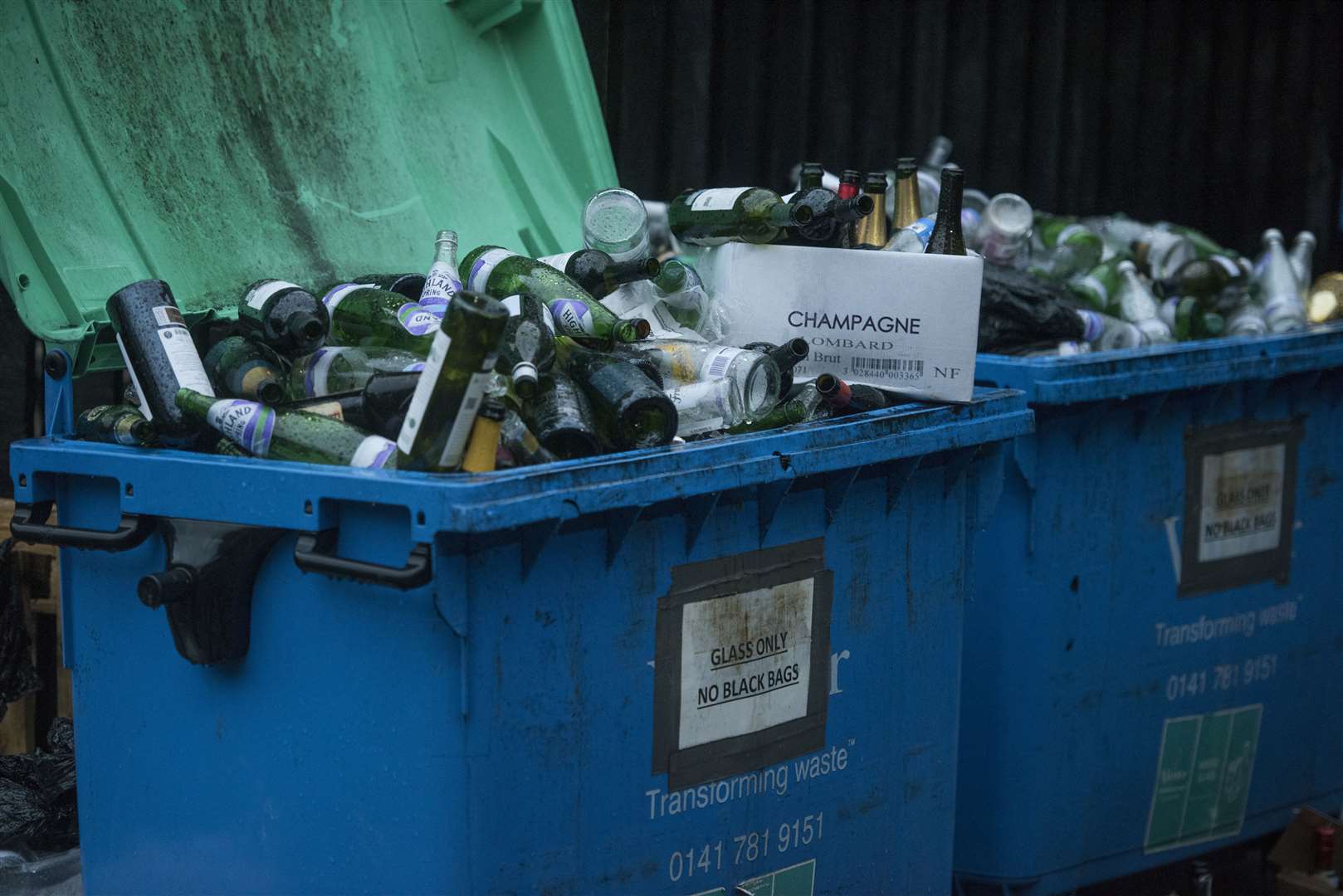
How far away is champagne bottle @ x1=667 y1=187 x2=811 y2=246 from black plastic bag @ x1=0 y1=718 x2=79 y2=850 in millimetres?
1665

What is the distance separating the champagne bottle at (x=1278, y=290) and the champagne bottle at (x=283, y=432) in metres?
2.73

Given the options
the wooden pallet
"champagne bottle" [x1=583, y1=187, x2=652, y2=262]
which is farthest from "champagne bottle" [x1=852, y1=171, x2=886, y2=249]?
the wooden pallet

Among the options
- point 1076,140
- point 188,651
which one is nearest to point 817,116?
point 1076,140

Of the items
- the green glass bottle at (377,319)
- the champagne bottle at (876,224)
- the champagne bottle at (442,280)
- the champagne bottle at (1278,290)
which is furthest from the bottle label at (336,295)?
the champagne bottle at (1278,290)

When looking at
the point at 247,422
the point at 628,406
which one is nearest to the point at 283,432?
the point at 247,422

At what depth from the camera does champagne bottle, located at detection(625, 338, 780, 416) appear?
2.67 metres

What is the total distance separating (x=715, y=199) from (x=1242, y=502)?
5.25ft

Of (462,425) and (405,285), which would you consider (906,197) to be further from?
(462,425)

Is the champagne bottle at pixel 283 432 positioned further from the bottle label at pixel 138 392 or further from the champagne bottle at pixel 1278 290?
the champagne bottle at pixel 1278 290

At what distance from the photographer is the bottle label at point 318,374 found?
256 centimetres

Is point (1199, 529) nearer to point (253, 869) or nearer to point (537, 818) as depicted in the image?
point (537, 818)

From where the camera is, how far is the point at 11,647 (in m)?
3.45

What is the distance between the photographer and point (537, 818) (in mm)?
2258

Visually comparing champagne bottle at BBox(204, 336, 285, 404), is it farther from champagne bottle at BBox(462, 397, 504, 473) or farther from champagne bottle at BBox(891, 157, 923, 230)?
champagne bottle at BBox(891, 157, 923, 230)
